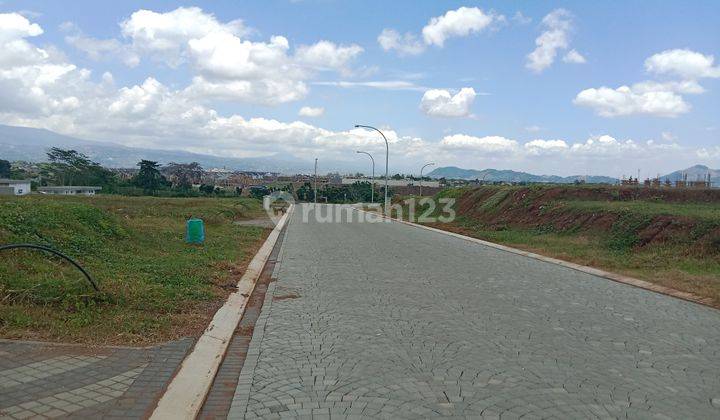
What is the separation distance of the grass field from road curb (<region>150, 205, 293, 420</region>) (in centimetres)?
24

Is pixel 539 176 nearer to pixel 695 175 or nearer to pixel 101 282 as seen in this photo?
pixel 695 175

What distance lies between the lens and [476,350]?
21.5 feet

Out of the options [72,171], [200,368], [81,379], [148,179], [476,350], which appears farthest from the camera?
[148,179]

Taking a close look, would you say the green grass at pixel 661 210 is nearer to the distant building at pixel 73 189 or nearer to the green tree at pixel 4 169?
the distant building at pixel 73 189

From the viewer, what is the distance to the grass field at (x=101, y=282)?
22.0 ft

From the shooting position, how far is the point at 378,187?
116m

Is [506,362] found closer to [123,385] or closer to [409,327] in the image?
[409,327]

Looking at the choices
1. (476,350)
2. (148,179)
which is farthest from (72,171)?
(476,350)

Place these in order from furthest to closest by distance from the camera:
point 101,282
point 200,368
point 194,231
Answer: point 194,231, point 101,282, point 200,368

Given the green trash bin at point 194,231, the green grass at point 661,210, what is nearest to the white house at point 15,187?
the green trash bin at point 194,231

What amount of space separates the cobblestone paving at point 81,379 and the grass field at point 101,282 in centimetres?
39

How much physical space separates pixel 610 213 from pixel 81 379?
790 inches

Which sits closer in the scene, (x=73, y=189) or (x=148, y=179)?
(x=73, y=189)

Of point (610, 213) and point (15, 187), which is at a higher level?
point (610, 213)
